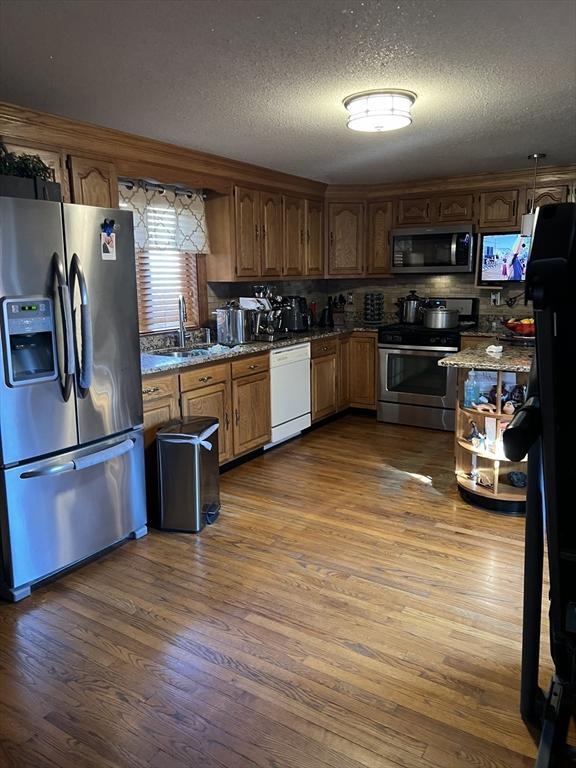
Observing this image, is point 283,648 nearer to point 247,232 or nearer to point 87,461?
point 87,461

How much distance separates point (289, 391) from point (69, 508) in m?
2.45

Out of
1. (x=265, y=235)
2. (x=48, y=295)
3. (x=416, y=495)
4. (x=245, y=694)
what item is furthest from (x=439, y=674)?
(x=265, y=235)

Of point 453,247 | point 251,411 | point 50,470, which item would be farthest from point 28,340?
point 453,247

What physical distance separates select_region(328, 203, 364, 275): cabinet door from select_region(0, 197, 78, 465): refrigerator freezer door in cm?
373

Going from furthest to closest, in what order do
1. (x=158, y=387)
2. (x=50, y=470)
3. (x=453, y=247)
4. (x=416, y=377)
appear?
(x=416, y=377), (x=453, y=247), (x=158, y=387), (x=50, y=470)

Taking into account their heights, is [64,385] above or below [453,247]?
below

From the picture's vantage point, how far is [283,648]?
7.46ft

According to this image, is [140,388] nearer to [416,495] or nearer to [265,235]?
[416,495]

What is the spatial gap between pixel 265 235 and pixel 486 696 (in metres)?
3.96

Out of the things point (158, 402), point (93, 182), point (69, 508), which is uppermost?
point (93, 182)

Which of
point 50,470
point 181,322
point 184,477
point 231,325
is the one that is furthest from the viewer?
point 231,325

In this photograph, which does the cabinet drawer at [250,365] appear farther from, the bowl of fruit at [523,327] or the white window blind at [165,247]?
the bowl of fruit at [523,327]

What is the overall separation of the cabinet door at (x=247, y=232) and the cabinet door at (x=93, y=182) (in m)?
1.33

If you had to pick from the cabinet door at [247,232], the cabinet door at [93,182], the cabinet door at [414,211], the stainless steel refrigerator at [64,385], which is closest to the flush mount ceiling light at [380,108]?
the stainless steel refrigerator at [64,385]
